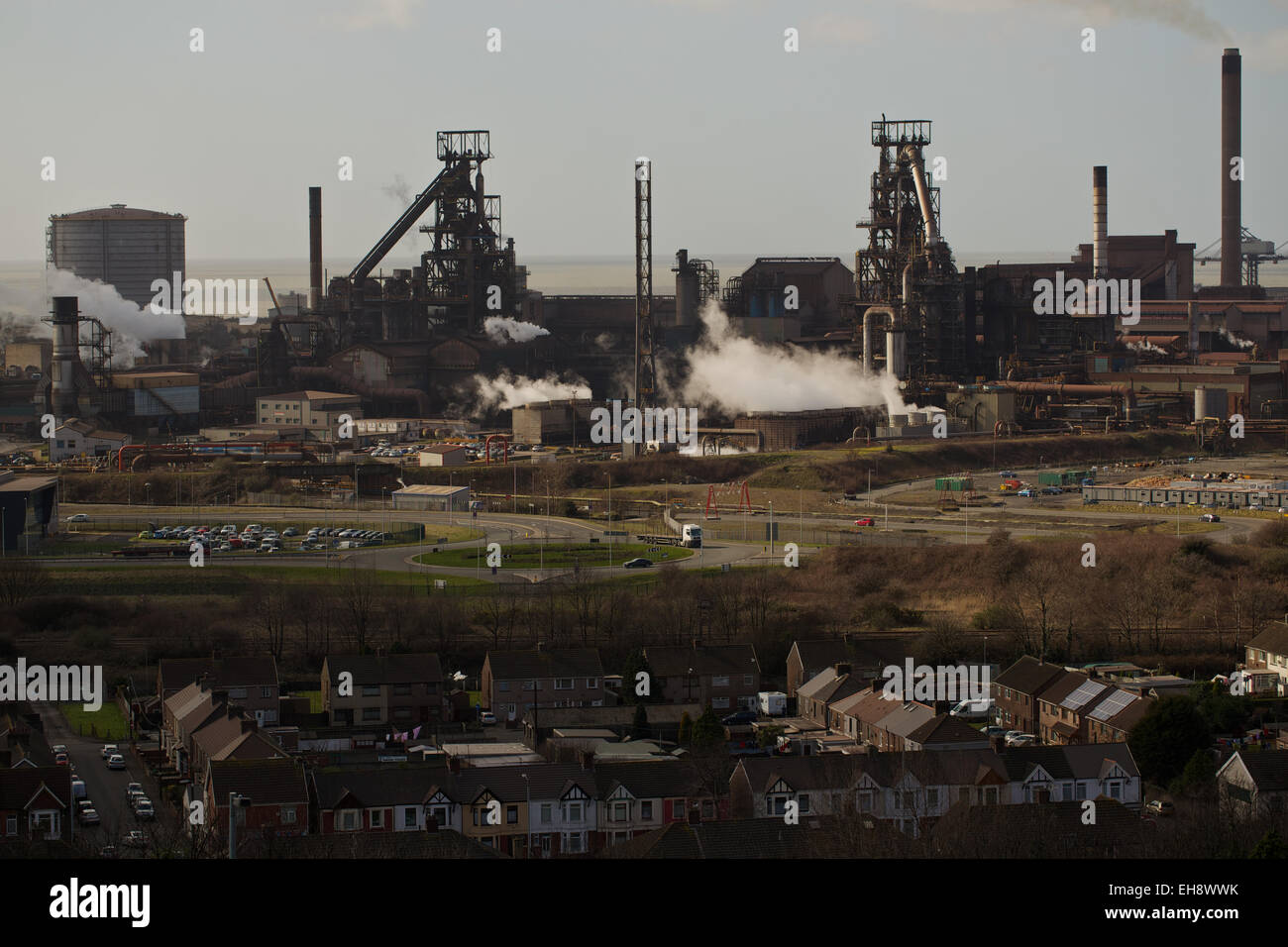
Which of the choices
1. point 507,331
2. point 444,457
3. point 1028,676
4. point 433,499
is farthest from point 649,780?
point 507,331

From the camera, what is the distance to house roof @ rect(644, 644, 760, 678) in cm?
2182

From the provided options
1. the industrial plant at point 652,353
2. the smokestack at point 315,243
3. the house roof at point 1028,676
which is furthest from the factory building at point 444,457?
the house roof at point 1028,676

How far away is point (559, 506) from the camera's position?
3909 centimetres

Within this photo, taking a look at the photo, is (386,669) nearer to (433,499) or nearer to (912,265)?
(433,499)

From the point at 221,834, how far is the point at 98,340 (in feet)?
142

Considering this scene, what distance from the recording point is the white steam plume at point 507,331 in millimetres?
57062

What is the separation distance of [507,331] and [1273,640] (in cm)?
3777

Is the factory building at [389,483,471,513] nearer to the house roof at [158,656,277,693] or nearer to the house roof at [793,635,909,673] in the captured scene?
the house roof at [793,635,909,673]

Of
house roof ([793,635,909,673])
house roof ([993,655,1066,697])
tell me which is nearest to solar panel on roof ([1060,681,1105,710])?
house roof ([993,655,1066,697])

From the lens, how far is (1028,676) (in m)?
20.8

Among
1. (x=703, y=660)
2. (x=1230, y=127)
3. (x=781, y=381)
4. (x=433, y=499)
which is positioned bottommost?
(x=703, y=660)

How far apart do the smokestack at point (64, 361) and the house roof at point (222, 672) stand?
31.5 meters

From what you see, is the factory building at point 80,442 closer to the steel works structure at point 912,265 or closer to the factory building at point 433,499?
the factory building at point 433,499
